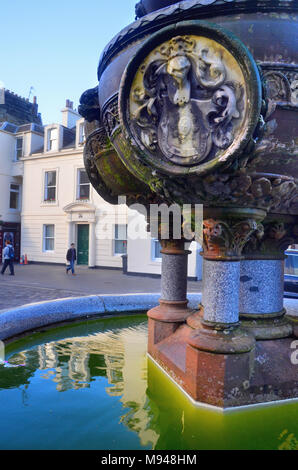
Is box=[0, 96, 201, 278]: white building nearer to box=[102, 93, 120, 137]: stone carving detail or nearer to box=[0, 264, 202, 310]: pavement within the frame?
box=[0, 264, 202, 310]: pavement

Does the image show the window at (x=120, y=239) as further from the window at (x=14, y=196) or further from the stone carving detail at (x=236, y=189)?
the stone carving detail at (x=236, y=189)

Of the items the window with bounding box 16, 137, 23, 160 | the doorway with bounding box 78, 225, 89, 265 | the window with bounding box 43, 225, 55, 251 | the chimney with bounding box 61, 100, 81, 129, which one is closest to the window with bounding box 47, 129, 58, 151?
the chimney with bounding box 61, 100, 81, 129

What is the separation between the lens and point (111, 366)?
3482 mm

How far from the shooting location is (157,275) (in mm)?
17141

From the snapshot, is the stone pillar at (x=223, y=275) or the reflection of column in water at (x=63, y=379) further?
the reflection of column in water at (x=63, y=379)

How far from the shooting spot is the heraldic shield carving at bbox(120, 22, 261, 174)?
216 cm

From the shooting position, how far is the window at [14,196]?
2553 cm

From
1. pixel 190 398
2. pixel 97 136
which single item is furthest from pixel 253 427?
pixel 97 136

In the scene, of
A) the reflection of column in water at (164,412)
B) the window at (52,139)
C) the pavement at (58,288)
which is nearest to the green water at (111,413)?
the reflection of column in water at (164,412)

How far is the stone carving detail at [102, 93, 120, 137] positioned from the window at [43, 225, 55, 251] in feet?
67.5

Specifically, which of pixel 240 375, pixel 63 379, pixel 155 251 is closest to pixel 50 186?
pixel 155 251

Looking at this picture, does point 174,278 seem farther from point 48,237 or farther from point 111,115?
point 48,237

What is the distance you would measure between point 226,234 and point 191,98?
101cm

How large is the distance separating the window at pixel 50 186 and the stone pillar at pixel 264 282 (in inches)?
834
